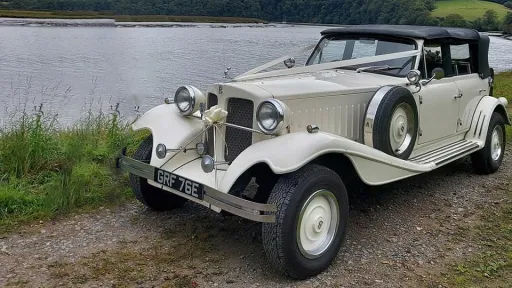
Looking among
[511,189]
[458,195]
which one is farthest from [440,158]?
[511,189]

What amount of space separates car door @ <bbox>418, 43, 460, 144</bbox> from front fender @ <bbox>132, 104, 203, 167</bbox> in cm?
250

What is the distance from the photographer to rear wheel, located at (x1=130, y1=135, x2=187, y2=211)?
16.4 feet

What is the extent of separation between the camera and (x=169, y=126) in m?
4.83

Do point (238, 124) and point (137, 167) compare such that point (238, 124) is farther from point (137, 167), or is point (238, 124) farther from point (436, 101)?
point (436, 101)

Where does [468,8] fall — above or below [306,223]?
above

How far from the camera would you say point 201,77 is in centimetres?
2056

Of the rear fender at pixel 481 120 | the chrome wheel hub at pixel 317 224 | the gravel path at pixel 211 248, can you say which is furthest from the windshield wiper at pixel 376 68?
the chrome wheel hub at pixel 317 224

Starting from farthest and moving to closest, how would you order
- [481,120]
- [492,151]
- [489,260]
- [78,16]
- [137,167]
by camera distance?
1. [78,16]
2. [492,151]
3. [481,120]
4. [137,167]
5. [489,260]

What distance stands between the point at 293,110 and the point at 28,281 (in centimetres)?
245

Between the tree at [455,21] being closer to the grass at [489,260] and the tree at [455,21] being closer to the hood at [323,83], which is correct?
the hood at [323,83]

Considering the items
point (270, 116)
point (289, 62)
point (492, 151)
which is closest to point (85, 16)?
point (289, 62)

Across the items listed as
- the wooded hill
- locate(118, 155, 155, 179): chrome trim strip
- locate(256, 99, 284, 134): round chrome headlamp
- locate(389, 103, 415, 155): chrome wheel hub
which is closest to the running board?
locate(389, 103, 415, 155): chrome wheel hub

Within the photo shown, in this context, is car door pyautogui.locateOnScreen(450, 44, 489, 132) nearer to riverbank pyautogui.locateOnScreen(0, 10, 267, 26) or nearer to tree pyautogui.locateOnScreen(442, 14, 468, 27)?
tree pyautogui.locateOnScreen(442, 14, 468, 27)

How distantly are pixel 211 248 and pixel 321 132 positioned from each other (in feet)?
4.49
